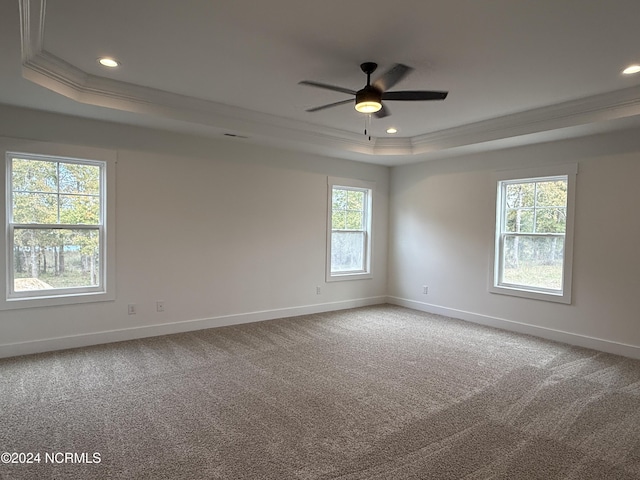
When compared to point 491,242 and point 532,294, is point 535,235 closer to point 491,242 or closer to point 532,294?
point 491,242

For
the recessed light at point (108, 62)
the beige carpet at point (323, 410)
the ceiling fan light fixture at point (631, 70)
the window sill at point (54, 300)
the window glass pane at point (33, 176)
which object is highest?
the ceiling fan light fixture at point (631, 70)

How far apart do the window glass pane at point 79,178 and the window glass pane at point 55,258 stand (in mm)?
452

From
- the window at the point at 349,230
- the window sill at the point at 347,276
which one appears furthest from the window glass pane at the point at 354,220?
the window sill at the point at 347,276

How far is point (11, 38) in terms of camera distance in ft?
8.43

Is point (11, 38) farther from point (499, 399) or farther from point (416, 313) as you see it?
point (416, 313)

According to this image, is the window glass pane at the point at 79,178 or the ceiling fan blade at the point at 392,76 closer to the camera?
the ceiling fan blade at the point at 392,76

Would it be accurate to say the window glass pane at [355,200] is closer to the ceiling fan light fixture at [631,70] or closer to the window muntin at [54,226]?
the window muntin at [54,226]

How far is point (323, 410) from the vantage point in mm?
2939

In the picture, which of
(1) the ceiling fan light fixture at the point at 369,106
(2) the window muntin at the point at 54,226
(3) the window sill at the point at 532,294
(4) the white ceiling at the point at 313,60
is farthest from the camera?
(3) the window sill at the point at 532,294

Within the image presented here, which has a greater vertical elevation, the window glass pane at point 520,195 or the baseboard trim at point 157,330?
the window glass pane at point 520,195

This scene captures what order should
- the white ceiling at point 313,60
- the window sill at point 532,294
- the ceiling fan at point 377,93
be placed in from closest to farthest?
the white ceiling at point 313,60 → the ceiling fan at point 377,93 → the window sill at point 532,294

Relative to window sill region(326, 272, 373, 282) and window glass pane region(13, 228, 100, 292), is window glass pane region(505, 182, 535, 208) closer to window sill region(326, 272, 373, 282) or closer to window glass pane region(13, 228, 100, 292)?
window sill region(326, 272, 373, 282)

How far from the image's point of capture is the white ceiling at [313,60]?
2.51 meters

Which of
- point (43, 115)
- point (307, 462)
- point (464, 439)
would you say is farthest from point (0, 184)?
point (464, 439)
